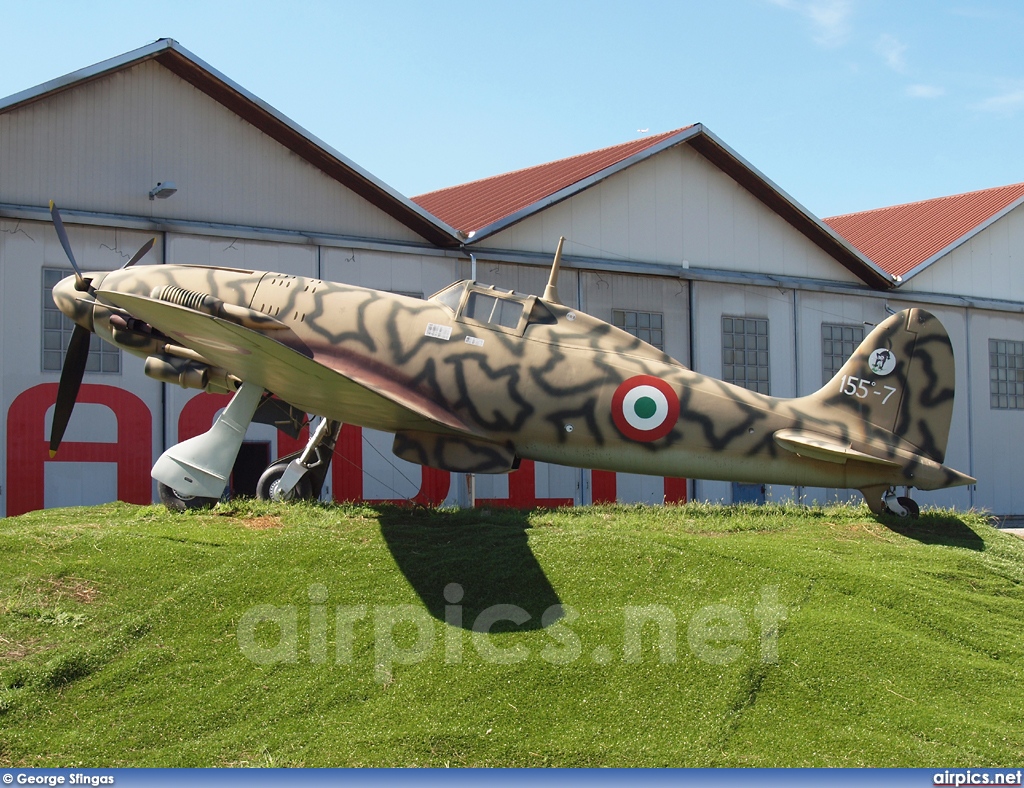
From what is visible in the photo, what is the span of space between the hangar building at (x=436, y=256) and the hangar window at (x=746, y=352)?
0.05m

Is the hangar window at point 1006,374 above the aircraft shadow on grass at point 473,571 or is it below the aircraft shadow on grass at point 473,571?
above

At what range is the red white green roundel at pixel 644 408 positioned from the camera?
1031 cm

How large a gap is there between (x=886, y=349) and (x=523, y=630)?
20.4 ft

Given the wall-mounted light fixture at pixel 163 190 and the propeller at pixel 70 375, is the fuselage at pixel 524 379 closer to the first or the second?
the propeller at pixel 70 375

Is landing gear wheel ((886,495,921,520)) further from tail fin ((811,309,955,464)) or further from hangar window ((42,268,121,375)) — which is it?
hangar window ((42,268,121,375))

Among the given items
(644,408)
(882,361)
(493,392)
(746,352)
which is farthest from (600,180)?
(493,392)

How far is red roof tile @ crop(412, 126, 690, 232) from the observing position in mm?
18312

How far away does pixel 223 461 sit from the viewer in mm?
10070

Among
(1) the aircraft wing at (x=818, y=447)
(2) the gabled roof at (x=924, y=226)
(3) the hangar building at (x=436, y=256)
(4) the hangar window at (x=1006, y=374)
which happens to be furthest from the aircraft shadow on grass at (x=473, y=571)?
(4) the hangar window at (x=1006, y=374)

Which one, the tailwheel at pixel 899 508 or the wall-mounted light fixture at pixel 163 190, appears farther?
the wall-mounted light fixture at pixel 163 190

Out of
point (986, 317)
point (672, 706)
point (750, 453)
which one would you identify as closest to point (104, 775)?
point (672, 706)

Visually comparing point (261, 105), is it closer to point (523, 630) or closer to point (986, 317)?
point (523, 630)

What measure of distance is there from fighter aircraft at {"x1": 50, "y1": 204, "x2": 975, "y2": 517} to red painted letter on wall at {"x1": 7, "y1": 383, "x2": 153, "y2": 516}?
13.1 feet

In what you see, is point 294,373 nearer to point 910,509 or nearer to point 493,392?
point 493,392
